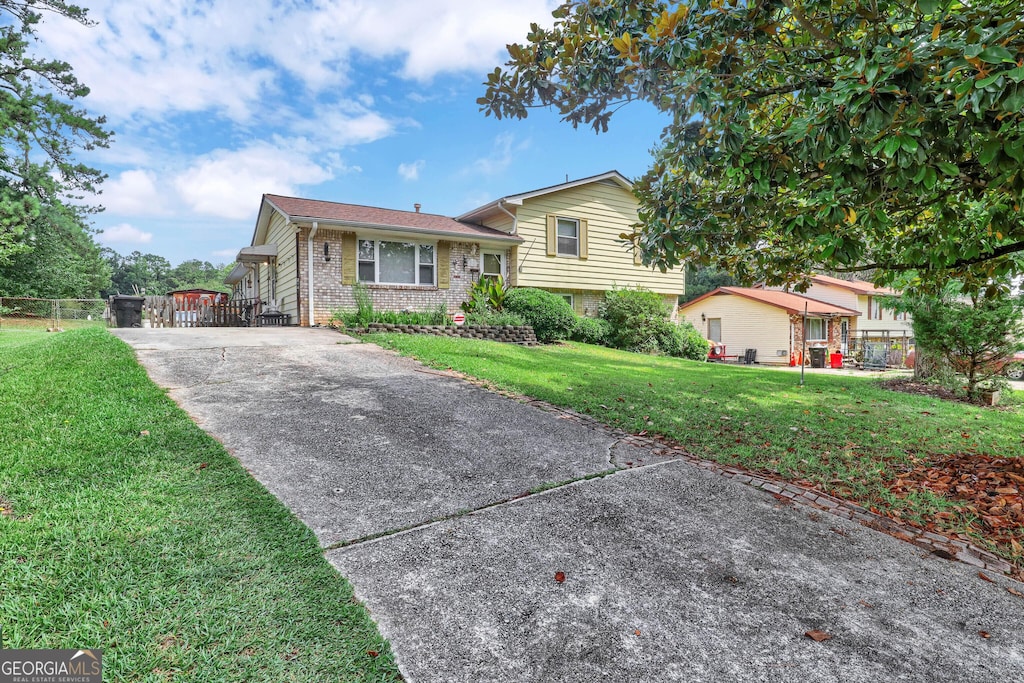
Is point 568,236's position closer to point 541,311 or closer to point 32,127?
point 541,311

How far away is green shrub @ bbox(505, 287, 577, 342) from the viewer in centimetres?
1392

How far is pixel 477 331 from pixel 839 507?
32.6 feet

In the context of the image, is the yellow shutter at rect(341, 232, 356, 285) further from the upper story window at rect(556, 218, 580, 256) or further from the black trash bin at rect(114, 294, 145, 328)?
the upper story window at rect(556, 218, 580, 256)

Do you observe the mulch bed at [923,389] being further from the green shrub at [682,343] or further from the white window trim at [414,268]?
the white window trim at [414,268]

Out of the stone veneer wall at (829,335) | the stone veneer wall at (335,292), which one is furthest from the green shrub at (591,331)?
the stone veneer wall at (829,335)

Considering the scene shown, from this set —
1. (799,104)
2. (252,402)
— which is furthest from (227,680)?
(799,104)

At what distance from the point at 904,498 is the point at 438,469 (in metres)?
3.47

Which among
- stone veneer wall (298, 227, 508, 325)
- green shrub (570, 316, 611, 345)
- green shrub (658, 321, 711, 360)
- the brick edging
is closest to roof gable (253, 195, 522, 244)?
stone veneer wall (298, 227, 508, 325)

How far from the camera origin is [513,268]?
1627 cm

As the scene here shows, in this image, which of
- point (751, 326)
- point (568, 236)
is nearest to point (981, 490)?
point (568, 236)

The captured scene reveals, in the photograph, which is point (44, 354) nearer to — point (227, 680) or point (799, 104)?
point (227, 680)

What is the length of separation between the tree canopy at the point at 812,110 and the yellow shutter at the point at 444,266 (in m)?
10.6

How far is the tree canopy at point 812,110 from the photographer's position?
2338 mm

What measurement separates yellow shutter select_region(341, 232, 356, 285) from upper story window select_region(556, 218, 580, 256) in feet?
23.1
